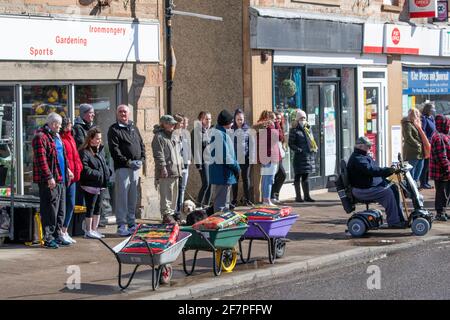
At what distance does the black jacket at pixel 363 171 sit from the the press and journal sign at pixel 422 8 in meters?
11.1

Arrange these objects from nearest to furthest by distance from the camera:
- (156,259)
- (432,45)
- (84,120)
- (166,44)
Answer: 1. (156,259)
2. (84,120)
3. (166,44)
4. (432,45)

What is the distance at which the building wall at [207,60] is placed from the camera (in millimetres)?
20047

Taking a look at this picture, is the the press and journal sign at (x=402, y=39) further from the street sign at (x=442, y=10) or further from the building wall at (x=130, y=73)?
the building wall at (x=130, y=73)

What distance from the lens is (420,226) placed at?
15312 mm

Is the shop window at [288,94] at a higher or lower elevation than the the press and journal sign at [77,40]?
lower

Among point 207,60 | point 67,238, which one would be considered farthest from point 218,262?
point 207,60

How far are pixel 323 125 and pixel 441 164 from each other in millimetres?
5895

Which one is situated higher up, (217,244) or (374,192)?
(374,192)

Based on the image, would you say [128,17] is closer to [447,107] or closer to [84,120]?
[84,120]

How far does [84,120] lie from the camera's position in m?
15.3

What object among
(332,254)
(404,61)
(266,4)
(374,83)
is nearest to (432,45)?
(404,61)

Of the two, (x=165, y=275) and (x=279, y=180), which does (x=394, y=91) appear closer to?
(x=279, y=180)

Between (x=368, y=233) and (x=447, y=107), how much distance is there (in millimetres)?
12930

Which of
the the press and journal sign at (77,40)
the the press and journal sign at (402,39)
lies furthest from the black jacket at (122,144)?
the the press and journal sign at (402,39)
